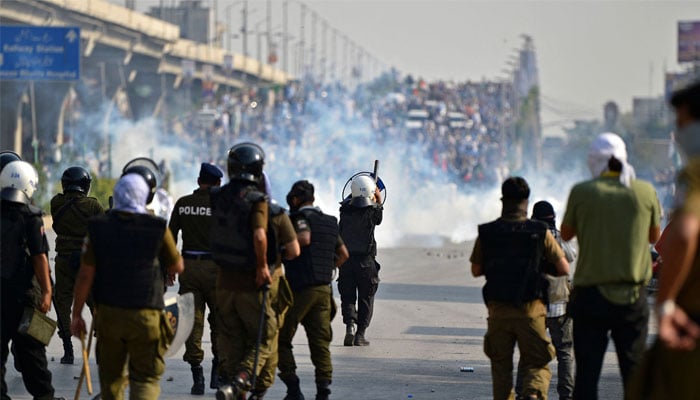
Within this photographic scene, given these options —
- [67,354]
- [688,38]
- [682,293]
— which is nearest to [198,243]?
[67,354]

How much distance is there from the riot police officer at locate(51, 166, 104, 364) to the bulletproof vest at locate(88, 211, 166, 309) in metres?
3.70

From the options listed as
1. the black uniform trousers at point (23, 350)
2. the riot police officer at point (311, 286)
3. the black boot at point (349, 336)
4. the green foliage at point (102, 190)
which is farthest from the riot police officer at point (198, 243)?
the green foliage at point (102, 190)

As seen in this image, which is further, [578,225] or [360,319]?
[360,319]

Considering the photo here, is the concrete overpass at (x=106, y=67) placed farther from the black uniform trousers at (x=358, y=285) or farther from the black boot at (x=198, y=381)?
the black boot at (x=198, y=381)

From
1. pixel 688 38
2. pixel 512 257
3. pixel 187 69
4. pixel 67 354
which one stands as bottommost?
pixel 67 354

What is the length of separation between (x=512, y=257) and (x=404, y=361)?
442 cm

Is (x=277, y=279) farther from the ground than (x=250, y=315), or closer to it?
farther from the ground

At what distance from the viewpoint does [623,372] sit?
314 inches

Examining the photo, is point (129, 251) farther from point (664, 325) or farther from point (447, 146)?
point (447, 146)

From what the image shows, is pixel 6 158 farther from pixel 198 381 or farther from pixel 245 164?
pixel 245 164

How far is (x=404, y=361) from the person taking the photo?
13.0 metres

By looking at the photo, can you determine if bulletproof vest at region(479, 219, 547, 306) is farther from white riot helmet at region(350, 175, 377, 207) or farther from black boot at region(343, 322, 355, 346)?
white riot helmet at region(350, 175, 377, 207)

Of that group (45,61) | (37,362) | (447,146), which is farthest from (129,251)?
(447,146)

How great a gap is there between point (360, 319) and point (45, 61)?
3586 centimetres
